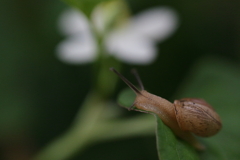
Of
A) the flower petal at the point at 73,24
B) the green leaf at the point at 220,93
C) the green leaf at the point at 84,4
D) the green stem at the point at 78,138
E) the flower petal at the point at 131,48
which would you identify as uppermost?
the green leaf at the point at 84,4

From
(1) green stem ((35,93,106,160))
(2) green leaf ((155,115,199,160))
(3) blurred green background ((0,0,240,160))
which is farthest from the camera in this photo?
(3) blurred green background ((0,0,240,160))

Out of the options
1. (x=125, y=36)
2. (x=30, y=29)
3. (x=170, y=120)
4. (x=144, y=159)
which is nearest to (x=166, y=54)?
(x=125, y=36)

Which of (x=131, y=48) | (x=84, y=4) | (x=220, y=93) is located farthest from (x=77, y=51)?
(x=220, y=93)

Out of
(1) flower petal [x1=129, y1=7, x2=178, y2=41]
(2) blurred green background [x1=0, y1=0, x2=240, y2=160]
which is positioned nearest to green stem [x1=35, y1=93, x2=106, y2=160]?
(2) blurred green background [x1=0, y1=0, x2=240, y2=160]

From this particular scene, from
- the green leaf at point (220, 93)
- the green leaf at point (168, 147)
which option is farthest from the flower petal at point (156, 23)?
the green leaf at point (168, 147)

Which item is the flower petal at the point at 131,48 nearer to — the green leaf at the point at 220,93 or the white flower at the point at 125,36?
the white flower at the point at 125,36

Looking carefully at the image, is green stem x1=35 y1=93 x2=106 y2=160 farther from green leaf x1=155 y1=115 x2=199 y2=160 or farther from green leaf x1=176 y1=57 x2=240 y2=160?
green leaf x1=155 y1=115 x2=199 y2=160

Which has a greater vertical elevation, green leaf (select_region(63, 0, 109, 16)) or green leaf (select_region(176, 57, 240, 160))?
green leaf (select_region(63, 0, 109, 16))
